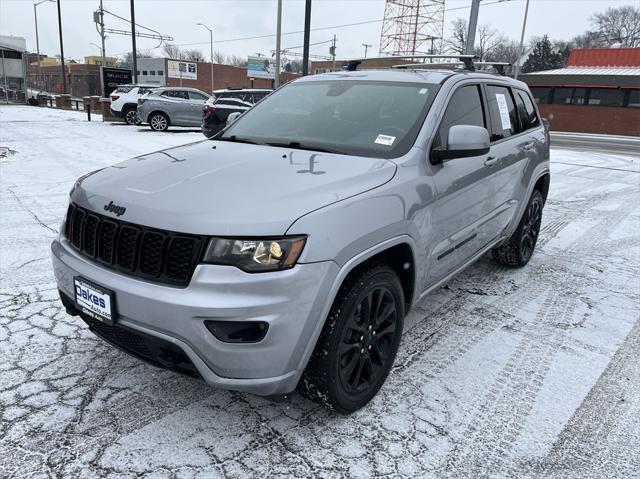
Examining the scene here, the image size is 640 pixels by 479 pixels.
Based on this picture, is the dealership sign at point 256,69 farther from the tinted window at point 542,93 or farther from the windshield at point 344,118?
the windshield at point 344,118

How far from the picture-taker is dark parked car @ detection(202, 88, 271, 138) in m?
15.6

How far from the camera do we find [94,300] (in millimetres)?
2316

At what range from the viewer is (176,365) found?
217 centimetres

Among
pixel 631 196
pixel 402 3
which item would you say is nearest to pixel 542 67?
pixel 402 3

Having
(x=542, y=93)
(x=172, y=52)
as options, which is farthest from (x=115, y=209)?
(x=172, y=52)

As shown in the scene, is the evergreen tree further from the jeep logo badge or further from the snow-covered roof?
the jeep logo badge

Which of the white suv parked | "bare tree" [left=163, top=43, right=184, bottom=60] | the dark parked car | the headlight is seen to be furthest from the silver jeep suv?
"bare tree" [left=163, top=43, right=184, bottom=60]

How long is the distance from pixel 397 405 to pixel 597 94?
3984 centimetres

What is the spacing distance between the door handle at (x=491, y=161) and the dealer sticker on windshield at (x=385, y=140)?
0.99 m

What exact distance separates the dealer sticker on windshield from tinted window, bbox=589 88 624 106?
3875cm

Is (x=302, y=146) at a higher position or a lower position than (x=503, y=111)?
lower

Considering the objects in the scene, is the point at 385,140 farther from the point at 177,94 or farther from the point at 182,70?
the point at 182,70

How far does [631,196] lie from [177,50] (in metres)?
107

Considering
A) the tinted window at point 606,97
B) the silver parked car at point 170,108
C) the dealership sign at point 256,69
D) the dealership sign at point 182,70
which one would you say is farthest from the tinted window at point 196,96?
the dealership sign at point 256,69
